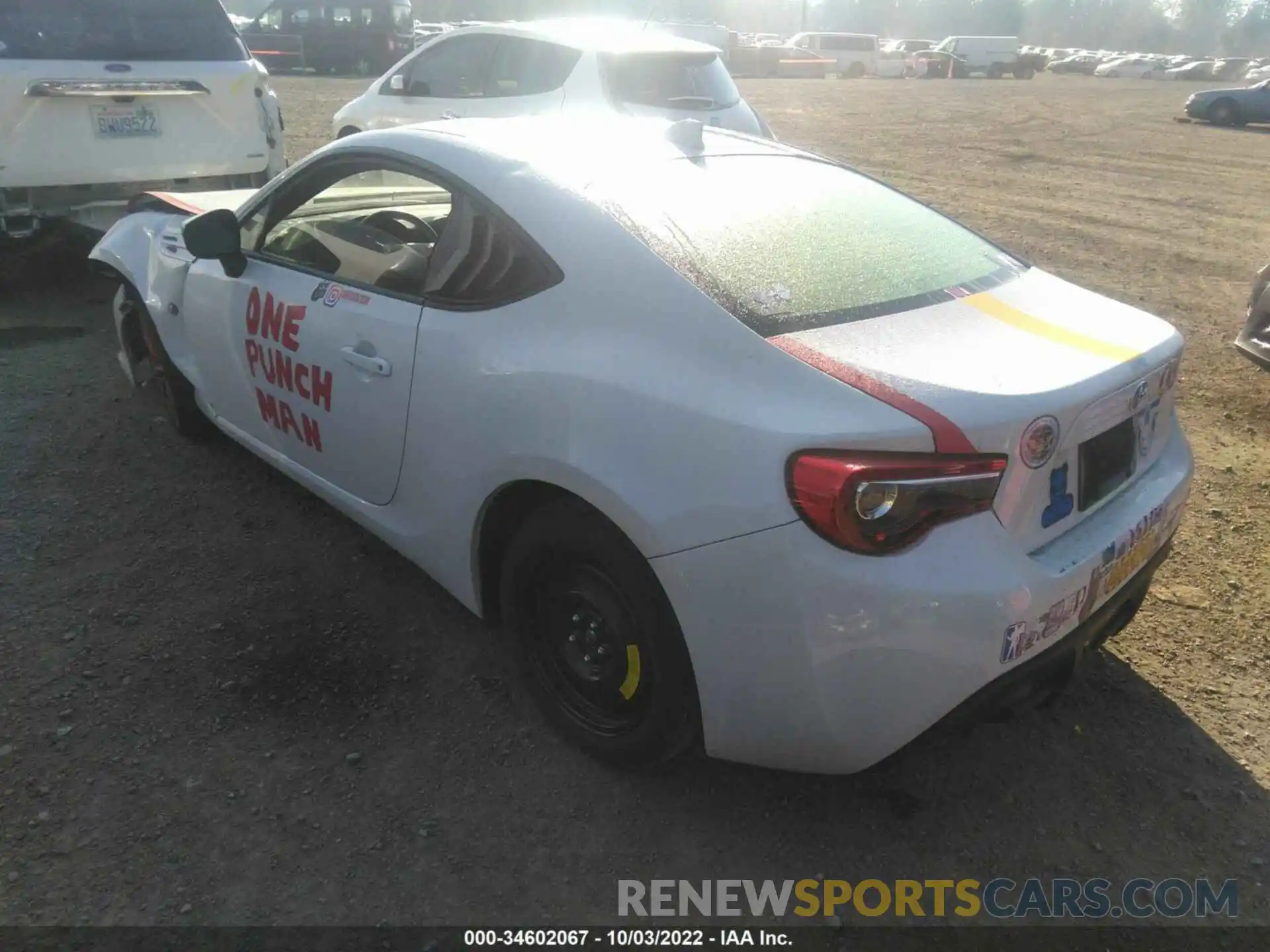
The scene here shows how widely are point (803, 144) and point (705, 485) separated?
15.2 m

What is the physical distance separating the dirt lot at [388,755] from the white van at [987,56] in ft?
148

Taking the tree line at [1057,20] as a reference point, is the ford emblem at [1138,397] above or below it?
below

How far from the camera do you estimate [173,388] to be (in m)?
4.15

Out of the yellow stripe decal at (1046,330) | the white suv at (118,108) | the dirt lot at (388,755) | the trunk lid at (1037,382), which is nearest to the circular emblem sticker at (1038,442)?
the trunk lid at (1037,382)

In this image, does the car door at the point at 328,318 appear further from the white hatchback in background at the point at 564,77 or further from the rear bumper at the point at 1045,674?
the white hatchback in background at the point at 564,77

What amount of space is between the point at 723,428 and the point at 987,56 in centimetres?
4801

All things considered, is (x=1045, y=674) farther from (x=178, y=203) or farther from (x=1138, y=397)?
(x=178, y=203)

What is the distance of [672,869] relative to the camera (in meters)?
2.29

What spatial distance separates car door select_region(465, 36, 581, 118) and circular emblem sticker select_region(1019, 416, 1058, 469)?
5905 mm

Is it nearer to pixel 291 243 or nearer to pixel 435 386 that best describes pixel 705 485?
pixel 435 386

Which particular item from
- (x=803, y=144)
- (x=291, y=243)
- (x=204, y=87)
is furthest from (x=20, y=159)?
(x=803, y=144)

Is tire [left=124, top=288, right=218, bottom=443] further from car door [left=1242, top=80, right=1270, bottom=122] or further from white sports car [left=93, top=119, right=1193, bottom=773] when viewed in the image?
car door [left=1242, top=80, right=1270, bottom=122]

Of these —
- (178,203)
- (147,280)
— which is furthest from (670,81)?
(147,280)

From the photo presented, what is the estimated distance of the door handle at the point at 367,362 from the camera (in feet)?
8.98
